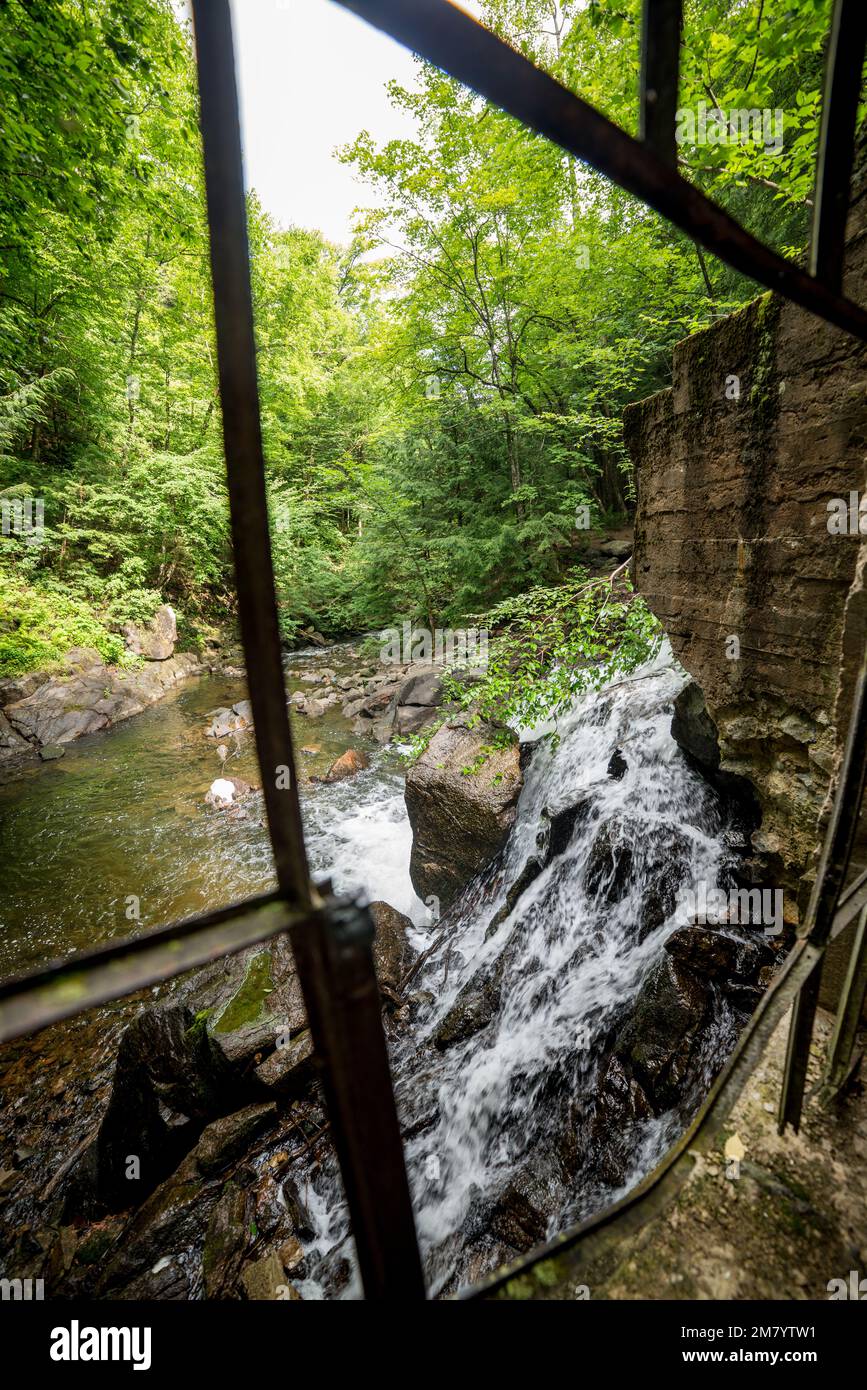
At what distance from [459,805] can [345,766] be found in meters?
4.90

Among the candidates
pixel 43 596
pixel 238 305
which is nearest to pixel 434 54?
pixel 238 305

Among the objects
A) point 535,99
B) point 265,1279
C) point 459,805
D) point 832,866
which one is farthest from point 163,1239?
point 535,99

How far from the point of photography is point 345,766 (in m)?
10.8

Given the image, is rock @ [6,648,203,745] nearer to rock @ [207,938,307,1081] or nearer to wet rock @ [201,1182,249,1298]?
rock @ [207,938,307,1081]

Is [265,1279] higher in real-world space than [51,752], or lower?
lower

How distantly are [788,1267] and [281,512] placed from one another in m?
20.5

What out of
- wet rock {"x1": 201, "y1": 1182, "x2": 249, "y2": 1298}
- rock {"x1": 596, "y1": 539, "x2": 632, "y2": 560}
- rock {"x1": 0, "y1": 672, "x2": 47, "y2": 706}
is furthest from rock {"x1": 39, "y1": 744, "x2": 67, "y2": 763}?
rock {"x1": 596, "y1": 539, "x2": 632, "y2": 560}

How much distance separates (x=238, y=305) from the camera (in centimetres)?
88

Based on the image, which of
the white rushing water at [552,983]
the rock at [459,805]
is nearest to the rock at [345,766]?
the rock at [459,805]

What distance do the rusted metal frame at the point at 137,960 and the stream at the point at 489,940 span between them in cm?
154

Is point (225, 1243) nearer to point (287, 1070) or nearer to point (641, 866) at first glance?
point (287, 1070)

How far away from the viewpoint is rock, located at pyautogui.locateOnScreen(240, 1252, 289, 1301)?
2.98m

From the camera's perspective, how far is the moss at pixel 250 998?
4406 millimetres

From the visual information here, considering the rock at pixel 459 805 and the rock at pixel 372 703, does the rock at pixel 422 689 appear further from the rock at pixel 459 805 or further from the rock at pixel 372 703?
the rock at pixel 459 805
